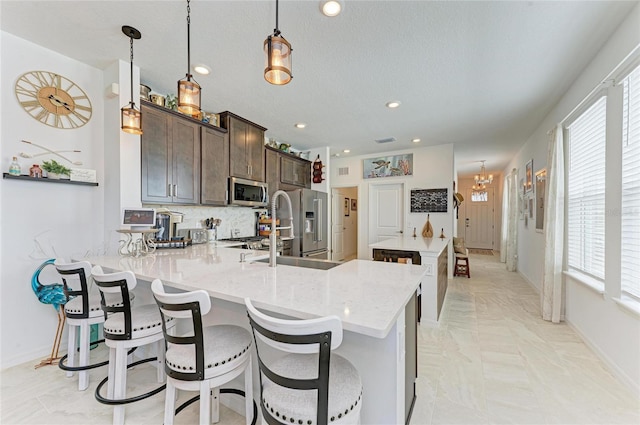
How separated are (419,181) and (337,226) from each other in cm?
243

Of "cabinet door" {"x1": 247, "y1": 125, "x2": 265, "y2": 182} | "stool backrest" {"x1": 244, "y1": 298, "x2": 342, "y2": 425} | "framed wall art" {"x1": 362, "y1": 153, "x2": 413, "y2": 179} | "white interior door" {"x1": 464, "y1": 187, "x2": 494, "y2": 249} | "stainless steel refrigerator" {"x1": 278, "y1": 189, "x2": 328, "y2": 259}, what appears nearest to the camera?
"stool backrest" {"x1": 244, "y1": 298, "x2": 342, "y2": 425}

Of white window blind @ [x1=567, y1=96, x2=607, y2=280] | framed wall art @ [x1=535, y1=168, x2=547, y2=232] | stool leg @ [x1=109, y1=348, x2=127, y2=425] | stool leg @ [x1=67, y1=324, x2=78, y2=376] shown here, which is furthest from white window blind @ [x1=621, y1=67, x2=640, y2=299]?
stool leg @ [x1=67, y1=324, x2=78, y2=376]

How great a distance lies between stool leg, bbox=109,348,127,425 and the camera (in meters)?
1.50

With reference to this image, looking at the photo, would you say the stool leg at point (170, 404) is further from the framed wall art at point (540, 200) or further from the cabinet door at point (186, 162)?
the framed wall art at point (540, 200)

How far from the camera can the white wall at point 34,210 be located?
213cm

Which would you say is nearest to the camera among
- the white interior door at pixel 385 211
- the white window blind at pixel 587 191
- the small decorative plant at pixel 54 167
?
the small decorative plant at pixel 54 167

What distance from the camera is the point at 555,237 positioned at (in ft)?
10.1

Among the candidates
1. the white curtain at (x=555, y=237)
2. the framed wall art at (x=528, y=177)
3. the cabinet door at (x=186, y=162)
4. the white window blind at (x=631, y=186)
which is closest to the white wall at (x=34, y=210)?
the cabinet door at (x=186, y=162)

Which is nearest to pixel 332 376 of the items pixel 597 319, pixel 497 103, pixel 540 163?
pixel 597 319

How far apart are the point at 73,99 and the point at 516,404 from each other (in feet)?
14.8

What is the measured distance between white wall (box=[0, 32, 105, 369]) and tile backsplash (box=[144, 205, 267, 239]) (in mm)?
760

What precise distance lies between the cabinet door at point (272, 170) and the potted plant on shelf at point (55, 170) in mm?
2430

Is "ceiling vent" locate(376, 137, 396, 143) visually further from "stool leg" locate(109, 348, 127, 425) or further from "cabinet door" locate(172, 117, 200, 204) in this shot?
"stool leg" locate(109, 348, 127, 425)

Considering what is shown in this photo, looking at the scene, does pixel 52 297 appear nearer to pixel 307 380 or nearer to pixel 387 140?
pixel 307 380
